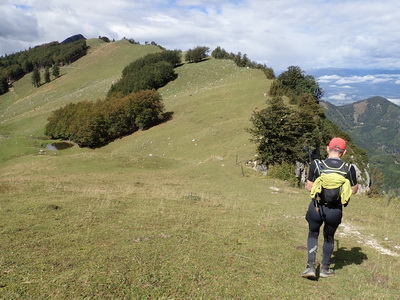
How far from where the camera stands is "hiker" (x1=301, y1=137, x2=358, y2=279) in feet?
22.7

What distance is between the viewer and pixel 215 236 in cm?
1023

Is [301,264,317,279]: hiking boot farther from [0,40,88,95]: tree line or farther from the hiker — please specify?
[0,40,88,95]: tree line

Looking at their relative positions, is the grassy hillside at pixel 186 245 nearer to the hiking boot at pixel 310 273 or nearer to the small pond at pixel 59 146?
the hiking boot at pixel 310 273

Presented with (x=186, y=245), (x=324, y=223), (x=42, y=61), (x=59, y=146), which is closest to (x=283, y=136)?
(x=186, y=245)

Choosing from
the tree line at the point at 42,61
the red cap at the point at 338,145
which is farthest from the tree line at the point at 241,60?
the tree line at the point at 42,61

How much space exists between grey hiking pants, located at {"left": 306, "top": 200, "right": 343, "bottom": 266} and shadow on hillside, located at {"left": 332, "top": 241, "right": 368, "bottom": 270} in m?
1.54

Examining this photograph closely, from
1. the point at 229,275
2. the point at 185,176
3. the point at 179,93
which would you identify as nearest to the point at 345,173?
the point at 229,275

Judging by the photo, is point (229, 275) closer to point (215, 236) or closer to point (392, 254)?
point (215, 236)

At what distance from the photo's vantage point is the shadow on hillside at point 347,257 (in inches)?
359

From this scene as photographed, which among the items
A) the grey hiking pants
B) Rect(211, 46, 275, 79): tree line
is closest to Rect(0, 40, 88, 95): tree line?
Rect(211, 46, 275, 79): tree line

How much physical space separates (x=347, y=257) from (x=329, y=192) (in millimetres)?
4277

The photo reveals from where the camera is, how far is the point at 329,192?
6.91 m

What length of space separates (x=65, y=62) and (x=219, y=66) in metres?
110

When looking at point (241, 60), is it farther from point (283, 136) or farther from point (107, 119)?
point (283, 136)
